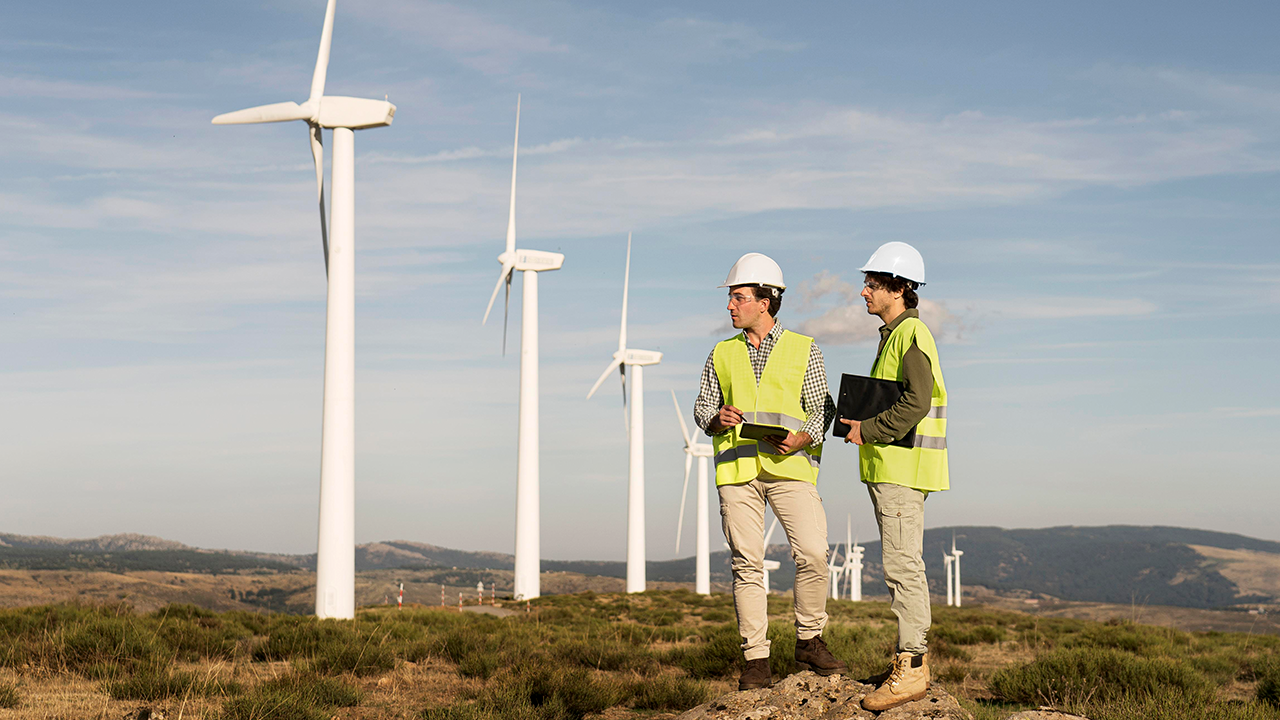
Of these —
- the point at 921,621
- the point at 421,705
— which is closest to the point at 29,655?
the point at 421,705

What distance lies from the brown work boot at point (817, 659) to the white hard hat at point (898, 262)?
2.73 m

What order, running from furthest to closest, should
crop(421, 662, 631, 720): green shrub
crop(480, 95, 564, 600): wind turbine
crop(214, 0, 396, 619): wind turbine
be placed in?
crop(480, 95, 564, 600): wind turbine < crop(214, 0, 396, 619): wind turbine < crop(421, 662, 631, 720): green shrub

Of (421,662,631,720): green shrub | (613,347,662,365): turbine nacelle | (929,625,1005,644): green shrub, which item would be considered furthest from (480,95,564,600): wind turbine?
(421,662,631,720): green shrub

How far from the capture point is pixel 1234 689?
512 inches

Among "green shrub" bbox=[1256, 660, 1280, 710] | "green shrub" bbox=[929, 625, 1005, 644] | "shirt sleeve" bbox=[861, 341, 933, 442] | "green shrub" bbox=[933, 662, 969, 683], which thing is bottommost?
"green shrub" bbox=[929, 625, 1005, 644]

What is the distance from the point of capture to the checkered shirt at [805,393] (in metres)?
7.07

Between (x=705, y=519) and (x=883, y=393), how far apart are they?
52.1 metres

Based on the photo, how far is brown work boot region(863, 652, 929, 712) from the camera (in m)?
6.19

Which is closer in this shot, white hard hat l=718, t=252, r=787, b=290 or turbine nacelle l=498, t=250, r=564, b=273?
white hard hat l=718, t=252, r=787, b=290

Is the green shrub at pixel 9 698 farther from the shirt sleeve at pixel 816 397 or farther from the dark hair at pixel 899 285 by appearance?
the dark hair at pixel 899 285

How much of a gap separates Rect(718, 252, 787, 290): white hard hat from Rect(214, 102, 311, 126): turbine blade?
20.3m

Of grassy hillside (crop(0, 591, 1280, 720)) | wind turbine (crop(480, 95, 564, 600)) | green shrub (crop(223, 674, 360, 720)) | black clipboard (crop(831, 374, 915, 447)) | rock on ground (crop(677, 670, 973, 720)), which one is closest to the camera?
rock on ground (crop(677, 670, 973, 720))

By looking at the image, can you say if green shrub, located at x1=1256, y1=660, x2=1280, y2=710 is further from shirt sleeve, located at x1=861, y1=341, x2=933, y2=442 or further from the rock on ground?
shirt sleeve, located at x1=861, y1=341, x2=933, y2=442

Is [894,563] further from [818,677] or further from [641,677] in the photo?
[641,677]
